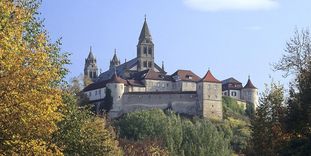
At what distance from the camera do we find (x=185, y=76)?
5620 inches

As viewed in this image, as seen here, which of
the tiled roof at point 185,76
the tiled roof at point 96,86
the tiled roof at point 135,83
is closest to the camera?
the tiled roof at point 135,83

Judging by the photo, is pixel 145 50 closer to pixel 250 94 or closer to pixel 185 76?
pixel 185 76

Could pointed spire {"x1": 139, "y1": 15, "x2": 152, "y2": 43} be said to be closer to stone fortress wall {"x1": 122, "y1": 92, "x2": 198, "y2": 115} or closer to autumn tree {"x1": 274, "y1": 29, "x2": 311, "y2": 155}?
stone fortress wall {"x1": 122, "y1": 92, "x2": 198, "y2": 115}

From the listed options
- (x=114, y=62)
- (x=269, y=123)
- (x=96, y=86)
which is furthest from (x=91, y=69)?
(x=269, y=123)

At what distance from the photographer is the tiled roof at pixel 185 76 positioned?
142125mm

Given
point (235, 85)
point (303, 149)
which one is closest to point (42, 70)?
point (303, 149)

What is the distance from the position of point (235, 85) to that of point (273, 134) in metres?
115

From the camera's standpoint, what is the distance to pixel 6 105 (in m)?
19.2

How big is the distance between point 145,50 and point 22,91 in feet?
490

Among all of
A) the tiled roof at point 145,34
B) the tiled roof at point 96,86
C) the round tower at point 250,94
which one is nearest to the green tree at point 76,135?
the tiled roof at point 96,86

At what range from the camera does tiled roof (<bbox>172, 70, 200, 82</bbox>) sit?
466 feet

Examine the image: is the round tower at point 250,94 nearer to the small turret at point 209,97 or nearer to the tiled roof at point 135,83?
the small turret at point 209,97

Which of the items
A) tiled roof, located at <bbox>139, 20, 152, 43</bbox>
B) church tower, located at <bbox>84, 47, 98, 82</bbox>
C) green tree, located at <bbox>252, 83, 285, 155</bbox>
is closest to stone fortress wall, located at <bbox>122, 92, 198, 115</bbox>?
tiled roof, located at <bbox>139, 20, 152, 43</bbox>

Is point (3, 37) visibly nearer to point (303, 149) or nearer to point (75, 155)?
point (75, 155)
